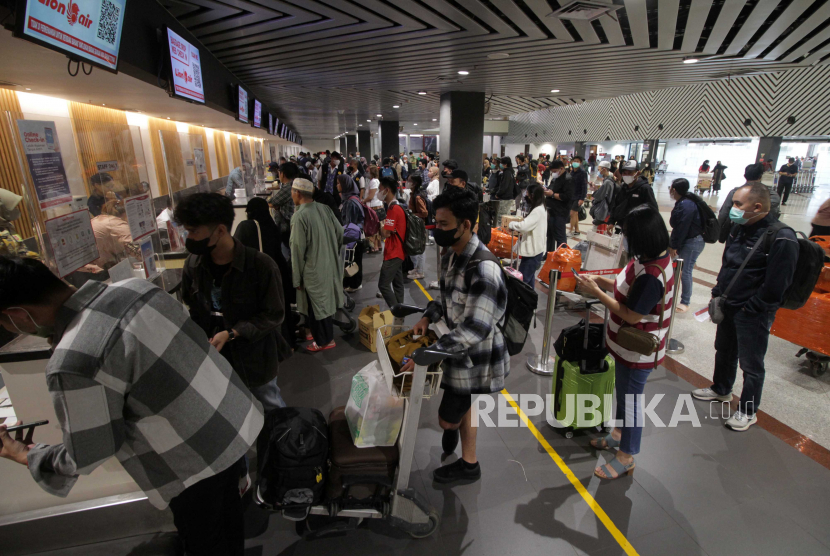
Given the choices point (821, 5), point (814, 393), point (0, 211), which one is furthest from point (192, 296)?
point (821, 5)

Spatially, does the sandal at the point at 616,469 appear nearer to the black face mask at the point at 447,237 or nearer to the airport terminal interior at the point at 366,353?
the airport terminal interior at the point at 366,353

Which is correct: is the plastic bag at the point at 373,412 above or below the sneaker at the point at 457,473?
above

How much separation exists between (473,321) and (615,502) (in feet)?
5.44

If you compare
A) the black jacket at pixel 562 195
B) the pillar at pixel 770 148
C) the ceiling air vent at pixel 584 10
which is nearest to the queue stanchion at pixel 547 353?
the ceiling air vent at pixel 584 10

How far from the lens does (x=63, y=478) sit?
139 centimetres

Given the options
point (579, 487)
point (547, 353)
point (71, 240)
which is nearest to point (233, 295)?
point (71, 240)

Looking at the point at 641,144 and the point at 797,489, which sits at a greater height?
the point at 641,144

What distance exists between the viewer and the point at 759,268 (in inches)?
118

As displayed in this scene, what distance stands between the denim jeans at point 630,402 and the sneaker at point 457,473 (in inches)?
41.0

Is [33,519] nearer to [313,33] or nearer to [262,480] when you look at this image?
[262,480]

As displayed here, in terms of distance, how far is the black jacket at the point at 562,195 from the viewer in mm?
6973

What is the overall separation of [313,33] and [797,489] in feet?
21.6

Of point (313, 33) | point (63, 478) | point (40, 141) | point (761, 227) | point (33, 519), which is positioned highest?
point (313, 33)

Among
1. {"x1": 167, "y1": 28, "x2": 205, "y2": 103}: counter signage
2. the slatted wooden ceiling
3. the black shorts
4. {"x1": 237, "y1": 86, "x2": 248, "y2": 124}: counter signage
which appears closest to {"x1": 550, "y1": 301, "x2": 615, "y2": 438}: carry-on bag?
the black shorts
